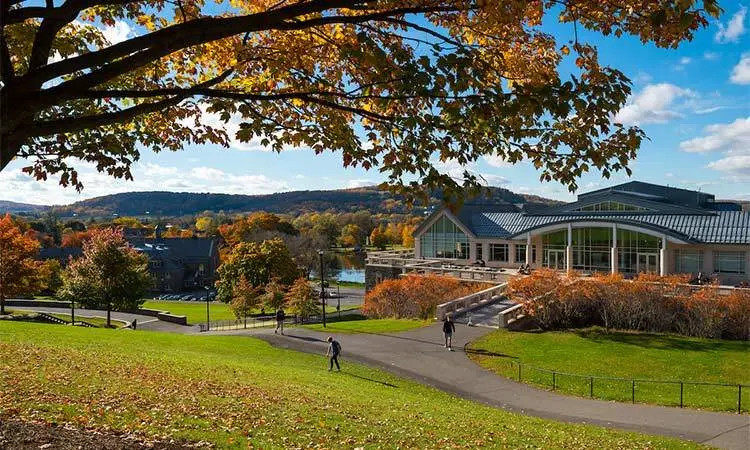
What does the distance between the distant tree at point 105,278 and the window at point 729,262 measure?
132 feet

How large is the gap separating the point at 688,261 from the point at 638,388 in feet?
78.9

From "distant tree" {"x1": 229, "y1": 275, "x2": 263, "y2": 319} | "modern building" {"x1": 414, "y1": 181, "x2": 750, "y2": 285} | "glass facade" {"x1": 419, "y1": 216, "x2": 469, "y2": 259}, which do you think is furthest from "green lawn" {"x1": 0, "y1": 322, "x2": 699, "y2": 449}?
"glass facade" {"x1": 419, "y1": 216, "x2": 469, "y2": 259}

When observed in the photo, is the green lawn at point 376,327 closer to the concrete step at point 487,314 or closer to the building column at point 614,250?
the concrete step at point 487,314

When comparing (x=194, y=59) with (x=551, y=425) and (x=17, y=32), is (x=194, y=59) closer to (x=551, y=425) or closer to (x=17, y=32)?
(x=17, y=32)

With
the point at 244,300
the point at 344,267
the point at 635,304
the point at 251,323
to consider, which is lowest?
the point at 251,323

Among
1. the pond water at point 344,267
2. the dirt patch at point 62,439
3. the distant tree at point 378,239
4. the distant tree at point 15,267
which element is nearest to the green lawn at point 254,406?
the dirt patch at point 62,439

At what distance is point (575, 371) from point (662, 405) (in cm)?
435

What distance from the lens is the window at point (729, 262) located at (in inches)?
1407

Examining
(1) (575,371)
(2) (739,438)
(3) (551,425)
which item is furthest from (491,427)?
(1) (575,371)

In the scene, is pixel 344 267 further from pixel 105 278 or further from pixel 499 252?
pixel 105 278

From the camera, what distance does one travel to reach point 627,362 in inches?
827

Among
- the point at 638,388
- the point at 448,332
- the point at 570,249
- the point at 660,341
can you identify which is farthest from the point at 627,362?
the point at 570,249

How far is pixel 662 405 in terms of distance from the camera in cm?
1605

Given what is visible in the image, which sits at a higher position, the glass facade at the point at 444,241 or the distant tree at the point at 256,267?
the glass facade at the point at 444,241
